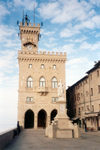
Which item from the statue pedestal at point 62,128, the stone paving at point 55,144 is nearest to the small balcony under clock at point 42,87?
the statue pedestal at point 62,128

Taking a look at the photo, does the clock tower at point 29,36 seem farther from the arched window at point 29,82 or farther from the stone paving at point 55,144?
the stone paving at point 55,144

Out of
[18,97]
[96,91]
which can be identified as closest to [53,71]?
[18,97]

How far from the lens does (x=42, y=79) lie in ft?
149

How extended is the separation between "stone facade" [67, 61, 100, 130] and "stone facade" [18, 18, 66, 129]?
531cm

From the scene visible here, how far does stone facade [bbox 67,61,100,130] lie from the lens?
35406 mm

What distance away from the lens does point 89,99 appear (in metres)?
39.4

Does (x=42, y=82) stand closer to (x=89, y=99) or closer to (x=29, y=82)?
(x=29, y=82)

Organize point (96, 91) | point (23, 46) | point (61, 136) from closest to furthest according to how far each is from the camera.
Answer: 1. point (61, 136)
2. point (96, 91)
3. point (23, 46)

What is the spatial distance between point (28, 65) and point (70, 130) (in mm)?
27123

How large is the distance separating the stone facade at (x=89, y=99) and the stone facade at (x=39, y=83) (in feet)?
17.4

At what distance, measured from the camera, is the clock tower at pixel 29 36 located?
50562 millimetres

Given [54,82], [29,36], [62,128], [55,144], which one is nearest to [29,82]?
[54,82]

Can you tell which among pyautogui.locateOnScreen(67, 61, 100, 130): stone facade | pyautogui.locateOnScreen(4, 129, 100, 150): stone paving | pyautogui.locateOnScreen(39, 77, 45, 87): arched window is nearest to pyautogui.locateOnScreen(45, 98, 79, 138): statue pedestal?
pyautogui.locateOnScreen(4, 129, 100, 150): stone paving

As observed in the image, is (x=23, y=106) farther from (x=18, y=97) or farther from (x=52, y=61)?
(x=52, y=61)
